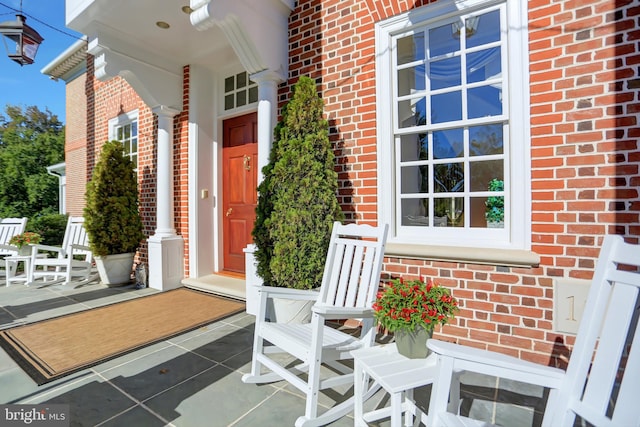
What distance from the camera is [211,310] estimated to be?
11.6 ft

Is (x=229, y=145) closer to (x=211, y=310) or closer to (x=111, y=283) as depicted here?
(x=211, y=310)

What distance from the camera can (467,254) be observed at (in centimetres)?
247

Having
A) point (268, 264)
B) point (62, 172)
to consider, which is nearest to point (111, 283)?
point (268, 264)

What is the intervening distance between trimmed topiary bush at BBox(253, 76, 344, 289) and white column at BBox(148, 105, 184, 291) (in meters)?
2.22

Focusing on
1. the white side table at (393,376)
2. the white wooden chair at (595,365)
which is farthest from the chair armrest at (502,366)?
the white side table at (393,376)

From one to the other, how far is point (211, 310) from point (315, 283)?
55.4 inches

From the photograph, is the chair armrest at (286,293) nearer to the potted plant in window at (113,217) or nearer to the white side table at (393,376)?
the white side table at (393,376)

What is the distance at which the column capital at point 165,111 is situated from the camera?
4473mm

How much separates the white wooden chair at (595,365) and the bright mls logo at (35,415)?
1.91 meters

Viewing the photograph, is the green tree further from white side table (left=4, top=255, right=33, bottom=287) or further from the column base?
the column base

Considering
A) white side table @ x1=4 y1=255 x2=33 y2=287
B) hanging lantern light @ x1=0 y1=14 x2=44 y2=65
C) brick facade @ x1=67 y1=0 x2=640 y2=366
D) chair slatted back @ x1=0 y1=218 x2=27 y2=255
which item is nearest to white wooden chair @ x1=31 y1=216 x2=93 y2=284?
white side table @ x1=4 y1=255 x2=33 y2=287

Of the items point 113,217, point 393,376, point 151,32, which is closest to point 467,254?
point 393,376

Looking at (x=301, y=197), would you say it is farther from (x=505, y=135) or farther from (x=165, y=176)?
(x=165, y=176)

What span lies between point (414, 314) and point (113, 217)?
15.3 ft
